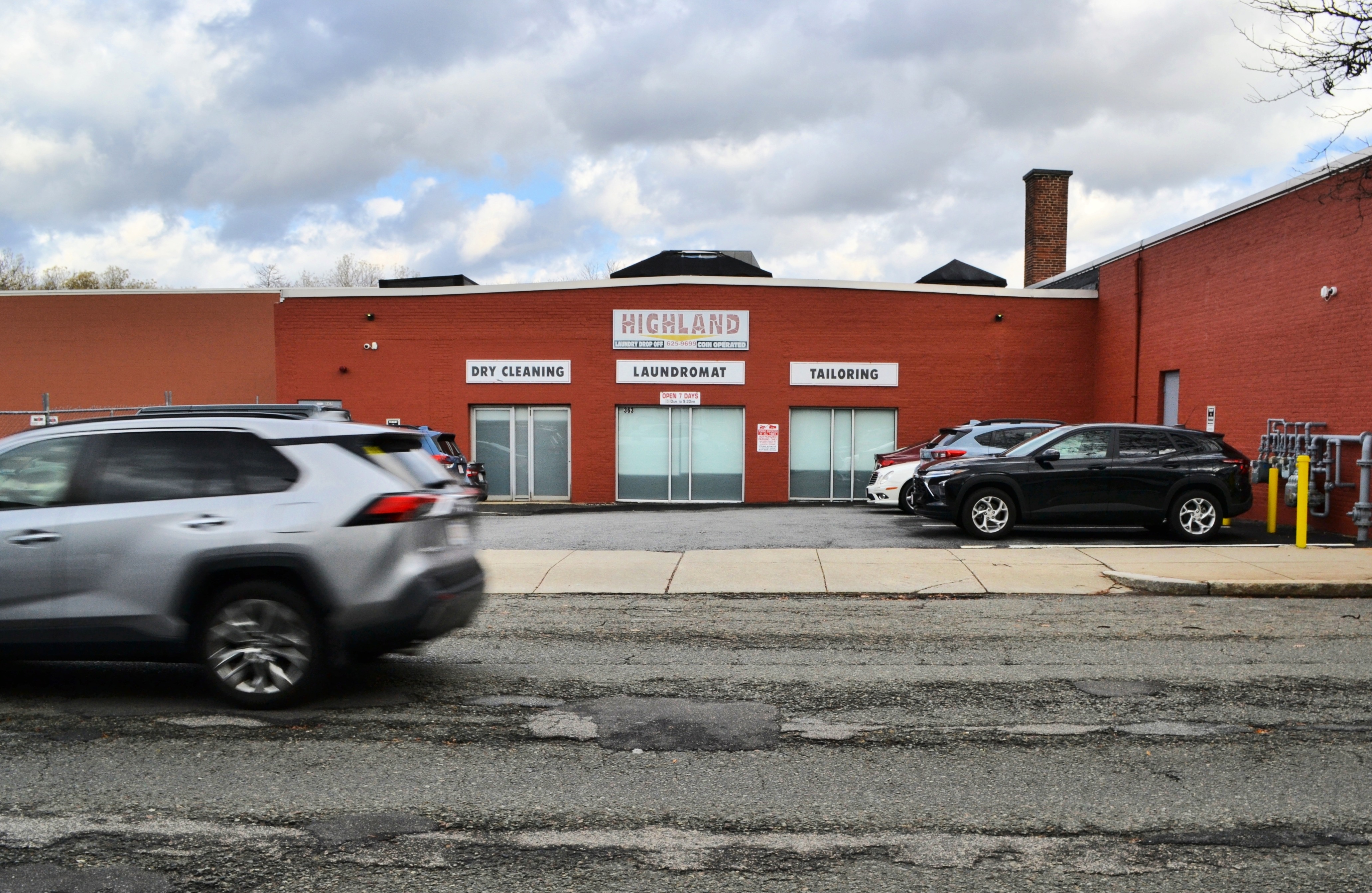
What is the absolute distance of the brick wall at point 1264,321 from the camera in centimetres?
1513

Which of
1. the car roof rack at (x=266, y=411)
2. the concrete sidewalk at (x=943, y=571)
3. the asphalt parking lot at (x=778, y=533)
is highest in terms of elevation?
the car roof rack at (x=266, y=411)

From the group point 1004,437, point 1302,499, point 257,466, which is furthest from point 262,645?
point 1004,437

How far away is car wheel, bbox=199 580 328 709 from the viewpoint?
5.70m

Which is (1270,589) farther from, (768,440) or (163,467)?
(768,440)

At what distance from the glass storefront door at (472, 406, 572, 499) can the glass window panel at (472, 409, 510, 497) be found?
11mm

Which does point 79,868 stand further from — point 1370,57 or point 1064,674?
point 1370,57

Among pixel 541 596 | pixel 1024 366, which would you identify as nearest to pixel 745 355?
pixel 1024 366

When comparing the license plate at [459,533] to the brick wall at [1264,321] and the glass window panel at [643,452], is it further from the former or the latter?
the glass window panel at [643,452]

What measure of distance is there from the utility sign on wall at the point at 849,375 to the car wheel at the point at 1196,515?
1069cm

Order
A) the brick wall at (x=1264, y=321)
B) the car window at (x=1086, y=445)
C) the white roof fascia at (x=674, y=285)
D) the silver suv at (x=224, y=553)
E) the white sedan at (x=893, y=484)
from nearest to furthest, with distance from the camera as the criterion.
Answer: the silver suv at (x=224, y=553) < the car window at (x=1086, y=445) < the brick wall at (x=1264, y=321) < the white sedan at (x=893, y=484) < the white roof fascia at (x=674, y=285)

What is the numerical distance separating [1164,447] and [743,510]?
8.22 metres

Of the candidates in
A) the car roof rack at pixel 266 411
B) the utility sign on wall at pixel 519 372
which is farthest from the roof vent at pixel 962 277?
the car roof rack at pixel 266 411

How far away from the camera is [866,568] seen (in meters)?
11.4

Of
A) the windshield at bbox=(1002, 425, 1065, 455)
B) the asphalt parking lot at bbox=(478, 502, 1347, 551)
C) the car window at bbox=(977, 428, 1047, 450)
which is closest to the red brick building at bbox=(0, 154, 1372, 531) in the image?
the asphalt parking lot at bbox=(478, 502, 1347, 551)
